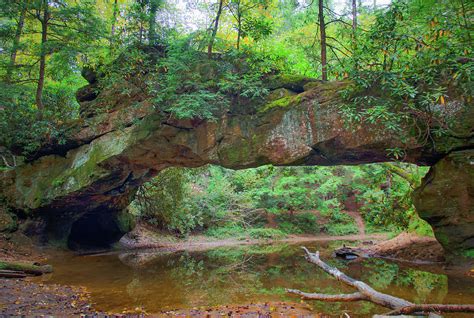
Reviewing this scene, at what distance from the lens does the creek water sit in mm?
6480

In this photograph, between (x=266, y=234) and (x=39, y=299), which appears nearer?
(x=39, y=299)

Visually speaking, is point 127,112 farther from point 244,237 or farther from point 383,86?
point 244,237

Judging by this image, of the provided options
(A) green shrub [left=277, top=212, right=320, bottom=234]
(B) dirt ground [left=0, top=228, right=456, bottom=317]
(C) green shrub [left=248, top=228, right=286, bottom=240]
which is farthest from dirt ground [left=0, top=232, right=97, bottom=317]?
(A) green shrub [left=277, top=212, right=320, bottom=234]

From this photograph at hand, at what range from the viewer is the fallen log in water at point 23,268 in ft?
26.6

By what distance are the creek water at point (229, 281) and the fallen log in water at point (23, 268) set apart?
330 millimetres

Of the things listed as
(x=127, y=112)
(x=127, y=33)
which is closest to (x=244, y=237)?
(x=127, y=112)

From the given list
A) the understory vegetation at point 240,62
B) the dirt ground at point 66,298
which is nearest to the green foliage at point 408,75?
the understory vegetation at point 240,62

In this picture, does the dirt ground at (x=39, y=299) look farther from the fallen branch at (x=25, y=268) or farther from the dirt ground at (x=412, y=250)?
the dirt ground at (x=412, y=250)

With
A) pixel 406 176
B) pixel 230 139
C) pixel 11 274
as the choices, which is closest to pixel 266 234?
pixel 406 176

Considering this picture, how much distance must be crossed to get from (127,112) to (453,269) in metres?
10.0

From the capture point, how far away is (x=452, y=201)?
7773 mm

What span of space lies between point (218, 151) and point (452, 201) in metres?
5.99

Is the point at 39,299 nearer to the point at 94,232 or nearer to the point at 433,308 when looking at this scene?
the point at 433,308

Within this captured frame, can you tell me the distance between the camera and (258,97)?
9.49 metres
